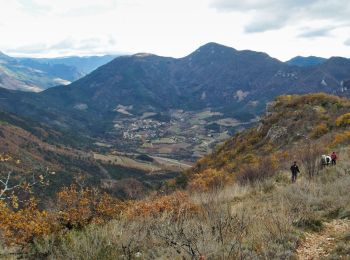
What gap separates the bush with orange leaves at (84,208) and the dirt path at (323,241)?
16.8 ft

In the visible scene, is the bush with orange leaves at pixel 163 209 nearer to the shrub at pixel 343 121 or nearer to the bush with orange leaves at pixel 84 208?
the bush with orange leaves at pixel 84 208

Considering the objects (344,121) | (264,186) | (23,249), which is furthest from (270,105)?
(23,249)

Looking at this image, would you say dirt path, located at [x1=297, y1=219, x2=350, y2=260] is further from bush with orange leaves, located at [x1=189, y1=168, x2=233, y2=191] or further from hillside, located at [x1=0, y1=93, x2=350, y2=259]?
bush with orange leaves, located at [x1=189, y1=168, x2=233, y2=191]

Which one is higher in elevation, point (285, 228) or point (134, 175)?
point (285, 228)

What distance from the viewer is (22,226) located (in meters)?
9.60

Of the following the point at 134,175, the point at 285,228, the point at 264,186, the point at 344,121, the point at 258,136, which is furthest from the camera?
the point at 134,175

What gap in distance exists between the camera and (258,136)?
177ft

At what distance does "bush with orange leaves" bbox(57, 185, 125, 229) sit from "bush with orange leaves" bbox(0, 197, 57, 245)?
431mm

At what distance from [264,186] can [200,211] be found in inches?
261

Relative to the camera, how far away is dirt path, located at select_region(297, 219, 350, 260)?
7.79m

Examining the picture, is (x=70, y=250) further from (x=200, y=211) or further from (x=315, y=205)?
(x=315, y=205)

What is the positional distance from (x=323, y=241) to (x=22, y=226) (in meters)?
6.85

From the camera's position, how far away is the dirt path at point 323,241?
25.5ft

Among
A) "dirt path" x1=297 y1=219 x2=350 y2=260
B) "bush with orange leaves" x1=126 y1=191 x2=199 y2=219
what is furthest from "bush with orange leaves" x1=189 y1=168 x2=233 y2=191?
"dirt path" x1=297 y1=219 x2=350 y2=260
